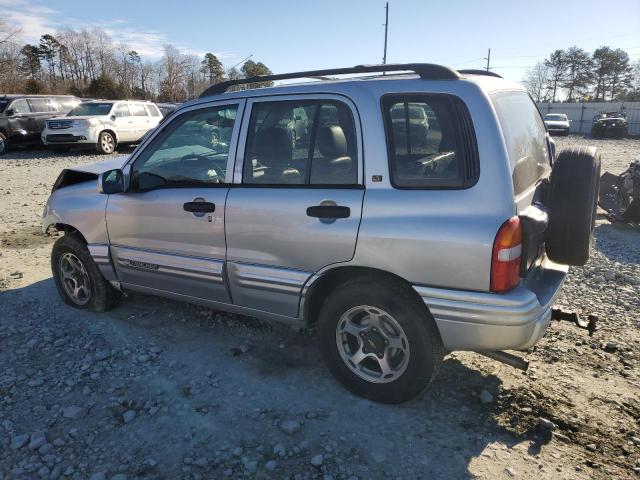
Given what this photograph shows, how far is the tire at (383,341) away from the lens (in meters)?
2.89

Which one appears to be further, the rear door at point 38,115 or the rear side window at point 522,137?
the rear door at point 38,115

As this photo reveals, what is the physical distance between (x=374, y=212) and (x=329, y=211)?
29 cm

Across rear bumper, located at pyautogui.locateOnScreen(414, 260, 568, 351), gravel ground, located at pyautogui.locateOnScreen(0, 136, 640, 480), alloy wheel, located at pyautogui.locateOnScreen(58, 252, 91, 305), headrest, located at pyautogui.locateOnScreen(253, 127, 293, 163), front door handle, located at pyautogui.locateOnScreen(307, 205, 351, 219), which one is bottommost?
gravel ground, located at pyautogui.locateOnScreen(0, 136, 640, 480)

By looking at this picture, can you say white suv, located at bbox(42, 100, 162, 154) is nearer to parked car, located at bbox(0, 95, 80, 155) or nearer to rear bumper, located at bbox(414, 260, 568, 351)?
parked car, located at bbox(0, 95, 80, 155)

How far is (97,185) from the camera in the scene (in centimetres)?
414

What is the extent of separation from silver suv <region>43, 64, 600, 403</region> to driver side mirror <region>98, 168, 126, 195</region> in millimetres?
10

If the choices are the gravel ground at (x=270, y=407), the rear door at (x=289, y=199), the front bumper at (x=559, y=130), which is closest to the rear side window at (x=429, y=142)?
the rear door at (x=289, y=199)

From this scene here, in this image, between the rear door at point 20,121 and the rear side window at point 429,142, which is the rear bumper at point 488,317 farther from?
the rear door at point 20,121

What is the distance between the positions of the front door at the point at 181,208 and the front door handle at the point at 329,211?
730mm

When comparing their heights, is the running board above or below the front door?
below

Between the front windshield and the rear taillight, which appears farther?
the front windshield

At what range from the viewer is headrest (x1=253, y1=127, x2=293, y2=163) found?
329cm

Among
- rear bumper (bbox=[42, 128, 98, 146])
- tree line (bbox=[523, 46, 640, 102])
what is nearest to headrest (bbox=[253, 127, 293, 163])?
rear bumper (bbox=[42, 128, 98, 146])

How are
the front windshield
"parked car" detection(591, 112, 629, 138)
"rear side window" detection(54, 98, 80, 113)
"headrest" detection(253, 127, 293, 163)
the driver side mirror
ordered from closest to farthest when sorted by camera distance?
1. "headrest" detection(253, 127, 293, 163)
2. the driver side mirror
3. the front windshield
4. "rear side window" detection(54, 98, 80, 113)
5. "parked car" detection(591, 112, 629, 138)
